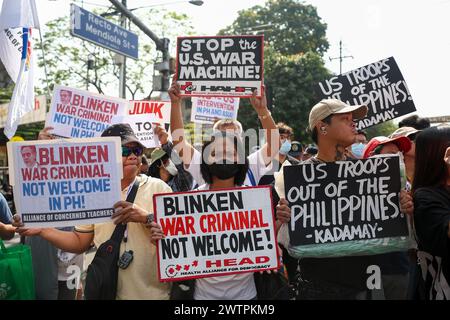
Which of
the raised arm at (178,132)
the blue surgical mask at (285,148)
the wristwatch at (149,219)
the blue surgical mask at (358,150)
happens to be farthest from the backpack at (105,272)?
the blue surgical mask at (285,148)

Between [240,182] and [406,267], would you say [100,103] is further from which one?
[406,267]

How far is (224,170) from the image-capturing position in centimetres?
293

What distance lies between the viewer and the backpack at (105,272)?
8.63ft

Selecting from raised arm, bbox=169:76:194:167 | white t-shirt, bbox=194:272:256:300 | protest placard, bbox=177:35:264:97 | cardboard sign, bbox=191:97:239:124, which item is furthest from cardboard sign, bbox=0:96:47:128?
white t-shirt, bbox=194:272:256:300

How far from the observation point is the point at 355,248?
289cm

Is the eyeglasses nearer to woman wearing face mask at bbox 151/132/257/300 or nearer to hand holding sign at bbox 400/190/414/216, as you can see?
woman wearing face mask at bbox 151/132/257/300

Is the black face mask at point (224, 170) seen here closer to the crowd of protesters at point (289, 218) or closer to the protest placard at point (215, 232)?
the crowd of protesters at point (289, 218)

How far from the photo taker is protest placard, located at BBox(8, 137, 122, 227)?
2.79 meters

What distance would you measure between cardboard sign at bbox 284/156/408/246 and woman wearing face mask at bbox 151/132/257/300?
0.31 metres

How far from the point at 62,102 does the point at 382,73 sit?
3517 millimetres

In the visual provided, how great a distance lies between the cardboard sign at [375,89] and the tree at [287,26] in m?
37.5

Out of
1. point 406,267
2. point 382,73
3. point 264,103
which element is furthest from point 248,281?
point 382,73

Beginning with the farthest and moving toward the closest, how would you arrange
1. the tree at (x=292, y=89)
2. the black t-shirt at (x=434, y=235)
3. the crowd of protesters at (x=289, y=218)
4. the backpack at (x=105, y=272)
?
the tree at (x=292, y=89), the backpack at (x=105, y=272), the crowd of protesters at (x=289, y=218), the black t-shirt at (x=434, y=235)

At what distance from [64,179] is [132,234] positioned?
0.52m
